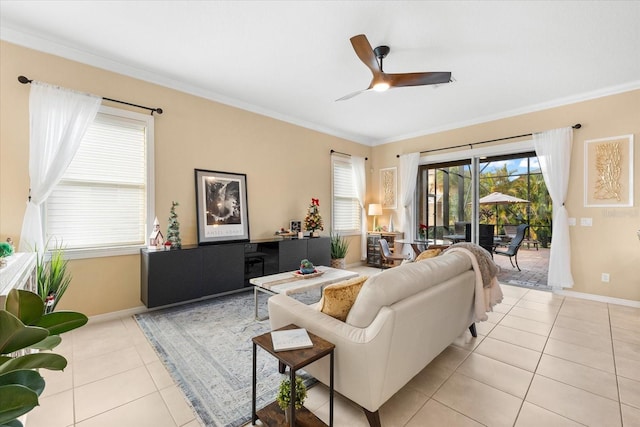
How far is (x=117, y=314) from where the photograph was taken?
10.8 ft

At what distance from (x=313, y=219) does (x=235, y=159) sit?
1732 millimetres

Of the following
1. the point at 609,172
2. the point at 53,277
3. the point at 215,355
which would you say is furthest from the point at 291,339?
the point at 609,172

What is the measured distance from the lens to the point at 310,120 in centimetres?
526

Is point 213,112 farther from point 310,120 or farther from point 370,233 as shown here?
point 370,233

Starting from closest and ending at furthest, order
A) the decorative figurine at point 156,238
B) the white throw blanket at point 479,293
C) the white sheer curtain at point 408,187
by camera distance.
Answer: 1. the white throw blanket at point 479,293
2. the decorative figurine at point 156,238
3. the white sheer curtain at point 408,187

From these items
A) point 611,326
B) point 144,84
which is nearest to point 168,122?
point 144,84

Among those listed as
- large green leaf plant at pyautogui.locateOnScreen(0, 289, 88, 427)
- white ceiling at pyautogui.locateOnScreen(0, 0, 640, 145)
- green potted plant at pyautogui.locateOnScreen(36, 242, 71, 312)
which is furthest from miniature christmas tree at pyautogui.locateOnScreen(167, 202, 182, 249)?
large green leaf plant at pyautogui.locateOnScreen(0, 289, 88, 427)

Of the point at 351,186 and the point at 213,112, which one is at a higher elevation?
the point at 213,112

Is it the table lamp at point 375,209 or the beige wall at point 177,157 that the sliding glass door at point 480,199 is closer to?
the table lamp at point 375,209

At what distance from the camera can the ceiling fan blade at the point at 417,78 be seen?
277 centimetres

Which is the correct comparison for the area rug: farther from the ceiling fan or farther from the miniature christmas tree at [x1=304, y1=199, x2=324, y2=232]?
the ceiling fan

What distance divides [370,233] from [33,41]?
18.8 feet

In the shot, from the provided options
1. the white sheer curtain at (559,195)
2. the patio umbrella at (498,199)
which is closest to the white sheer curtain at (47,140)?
the patio umbrella at (498,199)

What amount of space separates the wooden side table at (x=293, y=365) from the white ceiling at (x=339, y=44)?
102 inches
